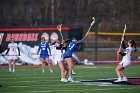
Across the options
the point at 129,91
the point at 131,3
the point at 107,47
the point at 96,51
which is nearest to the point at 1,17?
the point at 131,3

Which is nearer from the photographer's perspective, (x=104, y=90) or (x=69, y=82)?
(x=104, y=90)

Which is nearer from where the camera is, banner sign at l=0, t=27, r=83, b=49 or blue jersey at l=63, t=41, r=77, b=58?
blue jersey at l=63, t=41, r=77, b=58

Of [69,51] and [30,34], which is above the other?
[30,34]

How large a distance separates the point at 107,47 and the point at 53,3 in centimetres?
2132

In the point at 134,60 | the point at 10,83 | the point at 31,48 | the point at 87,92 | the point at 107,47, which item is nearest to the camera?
the point at 87,92

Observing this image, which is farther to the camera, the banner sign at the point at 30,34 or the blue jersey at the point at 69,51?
the banner sign at the point at 30,34

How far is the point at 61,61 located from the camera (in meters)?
24.8

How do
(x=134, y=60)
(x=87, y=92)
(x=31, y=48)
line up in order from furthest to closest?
(x=134, y=60) → (x=31, y=48) → (x=87, y=92)

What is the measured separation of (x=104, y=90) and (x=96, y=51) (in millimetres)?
23162

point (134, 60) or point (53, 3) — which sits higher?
point (53, 3)

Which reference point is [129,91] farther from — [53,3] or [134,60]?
[53,3]

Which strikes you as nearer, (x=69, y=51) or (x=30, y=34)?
(x=69, y=51)

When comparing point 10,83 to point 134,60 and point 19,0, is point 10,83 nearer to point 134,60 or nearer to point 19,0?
point 134,60

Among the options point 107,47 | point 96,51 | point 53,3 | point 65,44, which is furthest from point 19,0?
point 65,44
